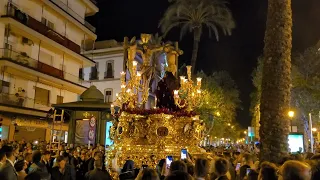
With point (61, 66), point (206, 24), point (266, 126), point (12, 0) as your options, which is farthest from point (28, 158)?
point (206, 24)

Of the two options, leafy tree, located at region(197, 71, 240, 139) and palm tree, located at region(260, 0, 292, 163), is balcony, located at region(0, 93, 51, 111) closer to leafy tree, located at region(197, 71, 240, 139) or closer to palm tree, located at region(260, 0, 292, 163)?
leafy tree, located at region(197, 71, 240, 139)

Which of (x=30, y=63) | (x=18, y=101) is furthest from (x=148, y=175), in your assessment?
(x=30, y=63)

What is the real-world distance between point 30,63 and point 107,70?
1579 cm

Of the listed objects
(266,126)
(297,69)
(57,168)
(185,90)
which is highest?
(297,69)

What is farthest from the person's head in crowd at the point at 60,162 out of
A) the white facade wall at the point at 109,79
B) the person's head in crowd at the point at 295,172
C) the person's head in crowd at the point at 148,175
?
the white facade wall at the point at 109,79

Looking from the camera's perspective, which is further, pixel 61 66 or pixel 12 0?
pixel 61 66

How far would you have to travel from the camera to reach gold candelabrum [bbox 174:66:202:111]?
1467 centimetres

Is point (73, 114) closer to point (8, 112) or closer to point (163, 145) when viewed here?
point (8, 112)

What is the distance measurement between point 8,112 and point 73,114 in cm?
541

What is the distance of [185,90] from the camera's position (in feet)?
50.4

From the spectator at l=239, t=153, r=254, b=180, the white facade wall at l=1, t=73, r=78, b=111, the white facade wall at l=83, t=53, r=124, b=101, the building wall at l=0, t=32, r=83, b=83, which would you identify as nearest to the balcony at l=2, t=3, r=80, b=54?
the building wall at l=0, t=32, r=83, b=83

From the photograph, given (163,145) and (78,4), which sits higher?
(78,4)

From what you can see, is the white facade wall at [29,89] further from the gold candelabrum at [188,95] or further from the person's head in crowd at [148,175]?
the person's head in crowd at [148,175]

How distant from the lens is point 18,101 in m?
27.1
